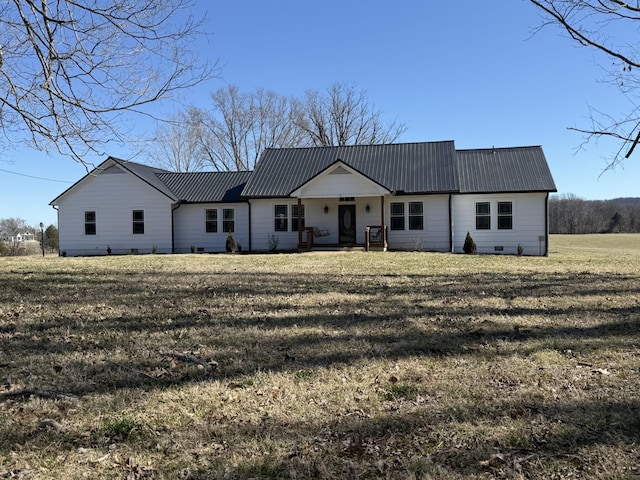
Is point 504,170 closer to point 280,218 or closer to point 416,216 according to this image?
point 416,216

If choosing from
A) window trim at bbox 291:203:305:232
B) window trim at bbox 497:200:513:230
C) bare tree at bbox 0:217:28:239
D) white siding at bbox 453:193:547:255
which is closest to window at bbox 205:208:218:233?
window trim at bbox 291:203:305:232

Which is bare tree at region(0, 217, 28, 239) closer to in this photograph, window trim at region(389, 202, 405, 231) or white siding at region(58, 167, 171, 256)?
white siding at region(58, 167, 171, 256)

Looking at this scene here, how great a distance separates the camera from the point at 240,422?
340cm

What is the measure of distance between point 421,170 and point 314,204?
5337mm

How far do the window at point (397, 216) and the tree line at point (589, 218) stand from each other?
75.8m

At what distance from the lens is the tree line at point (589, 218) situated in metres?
86.0

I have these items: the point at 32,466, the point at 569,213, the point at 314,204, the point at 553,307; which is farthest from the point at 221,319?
the point at 569,213

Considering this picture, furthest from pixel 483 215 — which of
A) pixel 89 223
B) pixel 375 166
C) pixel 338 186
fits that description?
pixel 89 223

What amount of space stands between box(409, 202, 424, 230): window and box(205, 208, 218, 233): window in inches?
378

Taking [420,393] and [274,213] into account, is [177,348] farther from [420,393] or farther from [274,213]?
[274,213]

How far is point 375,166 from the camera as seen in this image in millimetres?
23703

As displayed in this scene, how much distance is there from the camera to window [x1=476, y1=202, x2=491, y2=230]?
21938 millimetres

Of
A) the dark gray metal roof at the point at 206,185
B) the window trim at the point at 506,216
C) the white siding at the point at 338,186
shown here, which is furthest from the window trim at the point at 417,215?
the dark gray metal roof at the point at 206,185

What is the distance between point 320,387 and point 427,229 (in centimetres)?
1852
